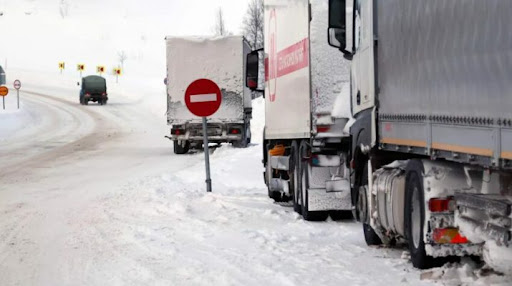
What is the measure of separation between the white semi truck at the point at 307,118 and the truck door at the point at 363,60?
1.26 metres

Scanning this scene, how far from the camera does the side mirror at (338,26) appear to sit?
9609 millimetres

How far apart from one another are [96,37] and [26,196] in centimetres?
16067

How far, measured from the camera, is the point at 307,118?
1150 cm

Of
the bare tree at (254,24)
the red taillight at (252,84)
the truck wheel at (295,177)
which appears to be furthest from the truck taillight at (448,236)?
the bare tree at (254,24)

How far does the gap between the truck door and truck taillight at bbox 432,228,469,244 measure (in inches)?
85.4

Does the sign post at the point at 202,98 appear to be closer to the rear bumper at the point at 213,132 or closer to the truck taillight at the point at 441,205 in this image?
the truck taillight at the point at 441,205

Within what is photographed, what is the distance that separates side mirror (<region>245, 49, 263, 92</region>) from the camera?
15.2 meters

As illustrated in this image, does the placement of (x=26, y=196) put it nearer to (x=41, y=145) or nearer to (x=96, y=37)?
(x=41, y=145)

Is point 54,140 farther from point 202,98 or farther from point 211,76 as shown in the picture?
point 202,98

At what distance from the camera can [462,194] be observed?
634 centimetres

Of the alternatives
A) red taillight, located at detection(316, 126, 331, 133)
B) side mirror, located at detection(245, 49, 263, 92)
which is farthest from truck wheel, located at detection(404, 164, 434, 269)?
side mirror, located at detection(245, 49, 263, 92)

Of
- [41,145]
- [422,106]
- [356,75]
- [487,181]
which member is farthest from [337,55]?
[41,145]

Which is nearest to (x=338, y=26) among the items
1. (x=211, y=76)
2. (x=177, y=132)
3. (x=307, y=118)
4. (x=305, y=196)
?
(x=307, y=118)

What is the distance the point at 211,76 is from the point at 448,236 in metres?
20.2
